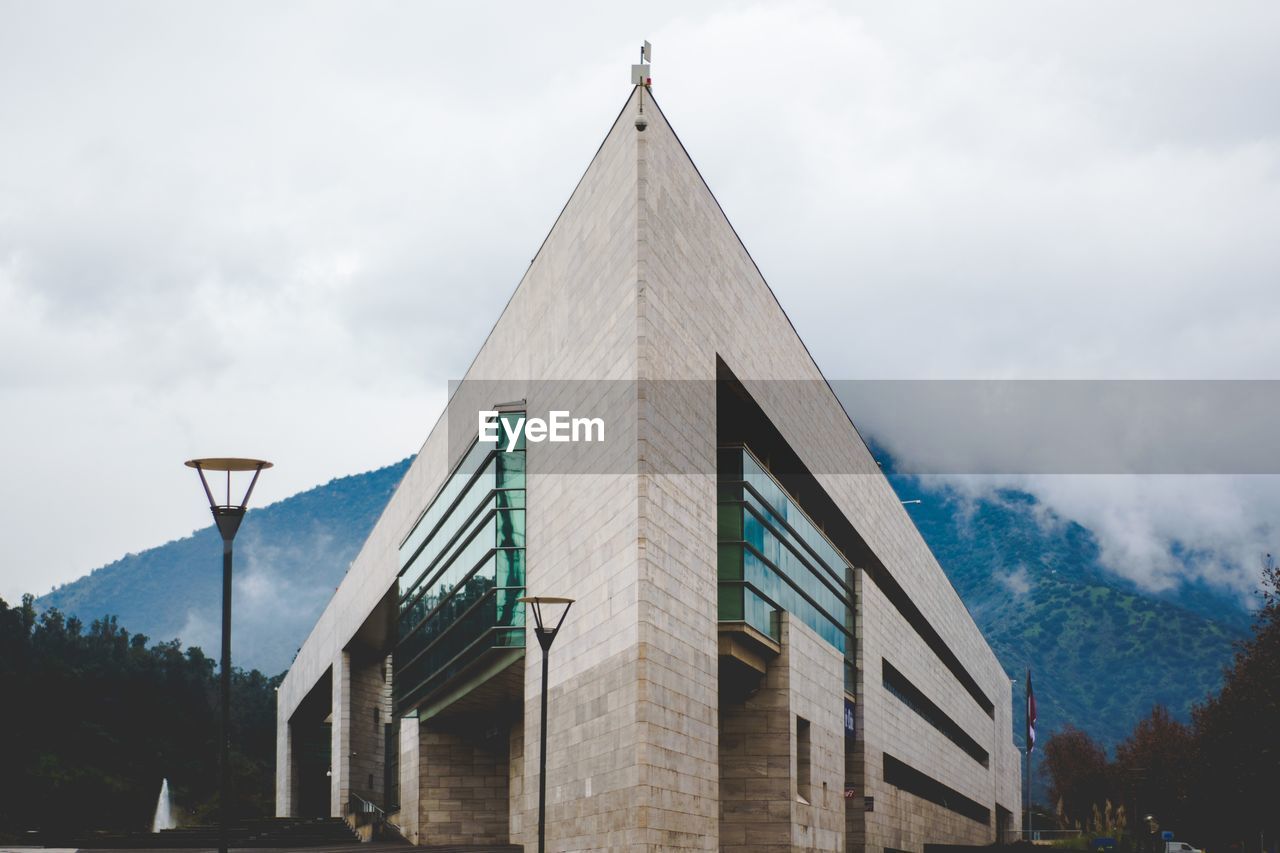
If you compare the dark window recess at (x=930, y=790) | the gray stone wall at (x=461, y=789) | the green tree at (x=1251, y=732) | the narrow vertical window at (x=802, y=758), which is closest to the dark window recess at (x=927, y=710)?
the dark window recess at (x=930, y=790)

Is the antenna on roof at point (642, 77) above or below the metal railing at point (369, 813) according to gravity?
above

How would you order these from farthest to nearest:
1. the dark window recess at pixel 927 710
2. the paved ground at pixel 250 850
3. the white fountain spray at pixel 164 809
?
the white fountain spray at pixel 164 809 → the dark window recess at pixel 927 710 → the paved ground at pixel 250 850

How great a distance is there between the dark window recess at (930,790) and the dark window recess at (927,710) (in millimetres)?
2424

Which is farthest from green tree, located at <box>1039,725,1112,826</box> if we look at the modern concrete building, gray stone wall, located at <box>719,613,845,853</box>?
gray stone wall, located at <box>719,613,845,853</box>

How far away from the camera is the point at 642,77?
1117 inches

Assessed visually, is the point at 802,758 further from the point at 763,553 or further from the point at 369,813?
the point at 369,813

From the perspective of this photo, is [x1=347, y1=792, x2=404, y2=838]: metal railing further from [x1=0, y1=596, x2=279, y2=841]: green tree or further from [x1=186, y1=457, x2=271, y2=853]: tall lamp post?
[x1=186, y1=457, x2=271, y2=853]: tall lamp post

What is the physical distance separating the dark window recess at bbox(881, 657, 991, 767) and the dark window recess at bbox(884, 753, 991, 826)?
95.4 inches

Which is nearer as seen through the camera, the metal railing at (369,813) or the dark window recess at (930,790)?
the metal railing at (369,813)

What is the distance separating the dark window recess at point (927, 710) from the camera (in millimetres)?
52994

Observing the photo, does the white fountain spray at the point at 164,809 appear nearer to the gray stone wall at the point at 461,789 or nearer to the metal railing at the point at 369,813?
the metal railing at the point at 369,813

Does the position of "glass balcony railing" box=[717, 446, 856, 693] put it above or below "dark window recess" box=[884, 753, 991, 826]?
Answer: above

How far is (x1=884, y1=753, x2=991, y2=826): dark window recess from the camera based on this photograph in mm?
52244

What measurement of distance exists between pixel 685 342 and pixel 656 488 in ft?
11.6
